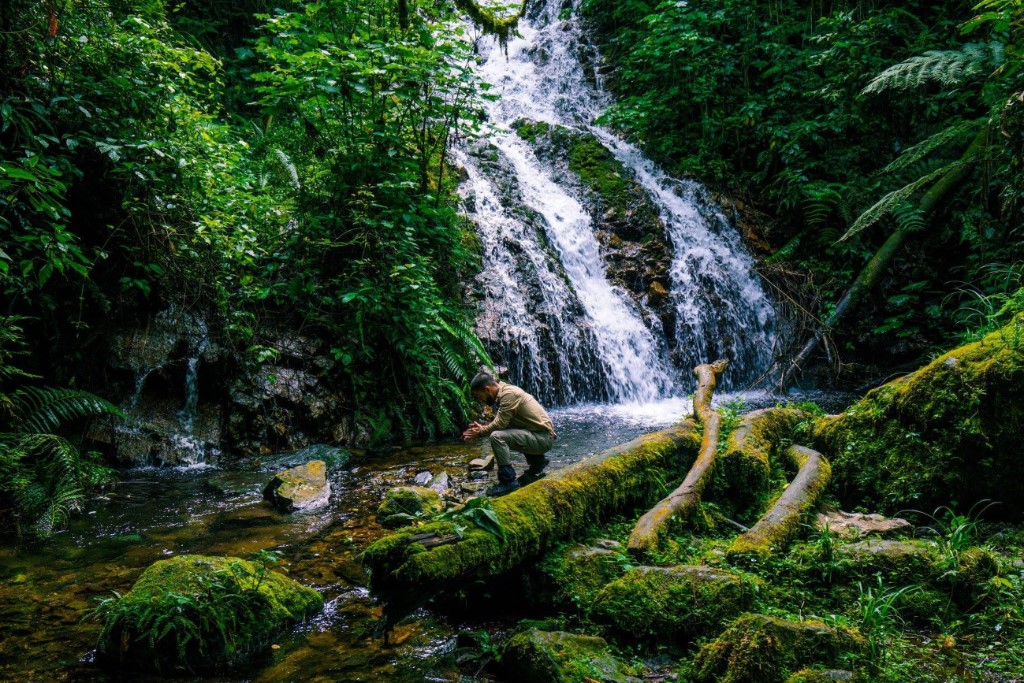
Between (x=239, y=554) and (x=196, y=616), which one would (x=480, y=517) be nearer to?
(x=196, y=616)

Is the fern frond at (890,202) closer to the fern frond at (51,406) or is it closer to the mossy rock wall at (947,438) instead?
the mossy rock wall at (947,438)

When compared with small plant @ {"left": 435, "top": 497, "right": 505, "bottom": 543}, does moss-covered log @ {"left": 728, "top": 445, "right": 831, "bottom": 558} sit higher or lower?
lower

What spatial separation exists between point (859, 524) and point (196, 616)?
4.54 m

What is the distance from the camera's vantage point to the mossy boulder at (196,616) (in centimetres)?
309

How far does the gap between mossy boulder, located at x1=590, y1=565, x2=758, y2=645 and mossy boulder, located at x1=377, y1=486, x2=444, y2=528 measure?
213cm

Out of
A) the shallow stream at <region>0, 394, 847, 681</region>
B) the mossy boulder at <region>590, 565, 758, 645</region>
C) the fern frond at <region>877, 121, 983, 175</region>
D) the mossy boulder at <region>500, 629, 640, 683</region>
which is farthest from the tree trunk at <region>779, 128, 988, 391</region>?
the mossy boulder at <region>500, 629, 640, 683</region>

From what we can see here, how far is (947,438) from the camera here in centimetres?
442

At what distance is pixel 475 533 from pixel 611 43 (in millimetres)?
18478

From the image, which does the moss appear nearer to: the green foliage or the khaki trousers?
the khaki trousers

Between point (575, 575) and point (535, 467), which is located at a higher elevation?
point (535, 467)

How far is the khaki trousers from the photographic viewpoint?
5.43 m

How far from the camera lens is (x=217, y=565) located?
3.59 m

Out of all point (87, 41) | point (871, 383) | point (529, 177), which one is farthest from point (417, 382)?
point (871, 383)

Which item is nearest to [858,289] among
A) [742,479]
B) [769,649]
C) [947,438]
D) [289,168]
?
[947,438]
